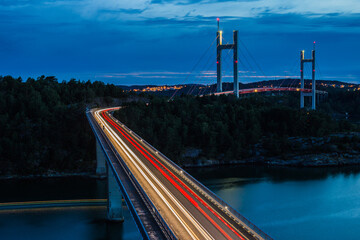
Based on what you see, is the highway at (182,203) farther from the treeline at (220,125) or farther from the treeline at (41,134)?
the treeline at (220,125)

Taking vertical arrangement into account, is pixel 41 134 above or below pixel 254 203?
above

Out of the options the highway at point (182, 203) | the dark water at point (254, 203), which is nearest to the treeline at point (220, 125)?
the dark water at point (254, 203)

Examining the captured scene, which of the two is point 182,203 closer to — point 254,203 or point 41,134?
point 254,203

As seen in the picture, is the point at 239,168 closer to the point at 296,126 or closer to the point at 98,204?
the point at 296,126

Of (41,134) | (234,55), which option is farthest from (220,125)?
(41,134)

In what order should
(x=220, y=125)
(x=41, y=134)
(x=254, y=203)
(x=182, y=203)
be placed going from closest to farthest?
Result: (x=182, y=203)
(x=254, y=203)
(x=41, y=134)
(x=220, y=125)
